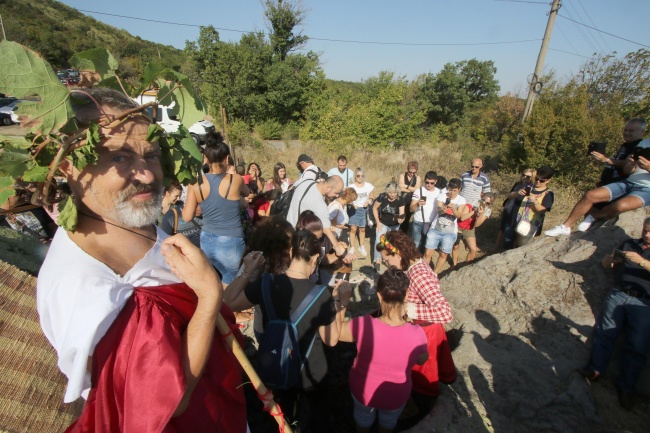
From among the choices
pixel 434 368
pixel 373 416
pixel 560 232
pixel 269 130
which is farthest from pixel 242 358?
pixel 269 130

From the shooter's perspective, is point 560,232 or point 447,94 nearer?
point 560,232

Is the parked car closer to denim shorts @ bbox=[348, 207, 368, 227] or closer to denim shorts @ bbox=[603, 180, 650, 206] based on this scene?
denim shorts @ bbox=[348, 207, 368, 227]

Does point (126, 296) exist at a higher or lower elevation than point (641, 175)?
lower

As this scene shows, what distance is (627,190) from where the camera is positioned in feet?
12.7

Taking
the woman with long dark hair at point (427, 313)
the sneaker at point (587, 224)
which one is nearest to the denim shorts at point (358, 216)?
the woman with long dark hair at point (427, 313)

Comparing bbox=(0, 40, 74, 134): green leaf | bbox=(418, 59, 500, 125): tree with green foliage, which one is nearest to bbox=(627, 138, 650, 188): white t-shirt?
bbox=(0, 40, 74, 134): green leaf

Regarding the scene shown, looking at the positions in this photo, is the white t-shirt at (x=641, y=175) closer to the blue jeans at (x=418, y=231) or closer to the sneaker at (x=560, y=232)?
the sneaker at (x=560, y=232)

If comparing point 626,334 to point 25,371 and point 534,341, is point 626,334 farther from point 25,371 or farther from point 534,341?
point 25,371

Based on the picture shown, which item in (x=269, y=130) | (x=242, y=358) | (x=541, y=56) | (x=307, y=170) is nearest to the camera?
(x=242, y=358)

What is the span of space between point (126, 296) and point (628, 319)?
12.6 ft

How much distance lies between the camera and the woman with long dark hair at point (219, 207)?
11.1ft

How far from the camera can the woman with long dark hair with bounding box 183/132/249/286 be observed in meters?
3.38

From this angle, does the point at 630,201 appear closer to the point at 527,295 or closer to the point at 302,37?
the point at 527,295

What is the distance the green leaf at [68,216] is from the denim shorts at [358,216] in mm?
5281
